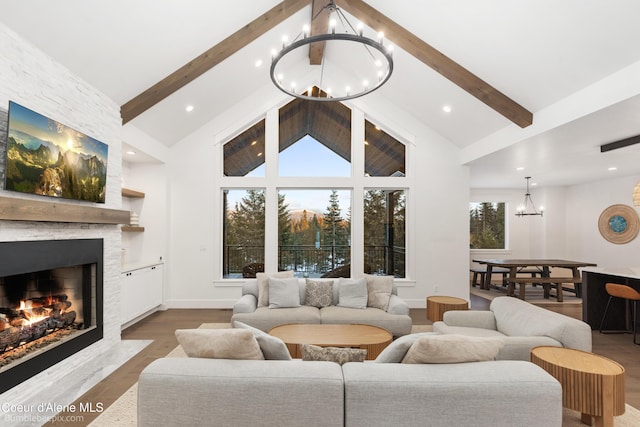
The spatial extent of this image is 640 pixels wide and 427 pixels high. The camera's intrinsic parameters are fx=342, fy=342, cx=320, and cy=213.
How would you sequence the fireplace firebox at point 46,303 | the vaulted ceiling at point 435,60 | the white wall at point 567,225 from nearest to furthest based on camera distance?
the fireplace firebox at point 46,303, the vaulted ceiling at point 435,60, the white wall at point 567,225

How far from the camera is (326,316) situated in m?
4.27

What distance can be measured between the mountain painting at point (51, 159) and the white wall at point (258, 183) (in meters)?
2.43

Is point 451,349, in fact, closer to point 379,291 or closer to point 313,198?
point 379,291

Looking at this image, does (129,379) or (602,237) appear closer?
(129,379)

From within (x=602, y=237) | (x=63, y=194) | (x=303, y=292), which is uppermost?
(x=63, y=194)

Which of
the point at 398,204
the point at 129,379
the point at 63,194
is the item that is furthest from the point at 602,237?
the point at 63,194

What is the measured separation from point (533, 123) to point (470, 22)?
1.64 m

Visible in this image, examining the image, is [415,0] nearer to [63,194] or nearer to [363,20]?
[363,20]

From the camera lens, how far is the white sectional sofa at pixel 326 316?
4.21 metres

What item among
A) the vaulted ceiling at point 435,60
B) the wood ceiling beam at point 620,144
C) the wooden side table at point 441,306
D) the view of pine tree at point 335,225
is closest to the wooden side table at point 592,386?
the wooden side table at point 441,306

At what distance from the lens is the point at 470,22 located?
3803 millimetres

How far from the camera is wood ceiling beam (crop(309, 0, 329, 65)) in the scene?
4.51 m

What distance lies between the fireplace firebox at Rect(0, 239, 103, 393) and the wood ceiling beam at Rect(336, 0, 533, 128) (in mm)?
4285

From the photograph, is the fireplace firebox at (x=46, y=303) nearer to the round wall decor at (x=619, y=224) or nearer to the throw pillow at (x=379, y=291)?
the throw pillow at (x=379, y=291)
